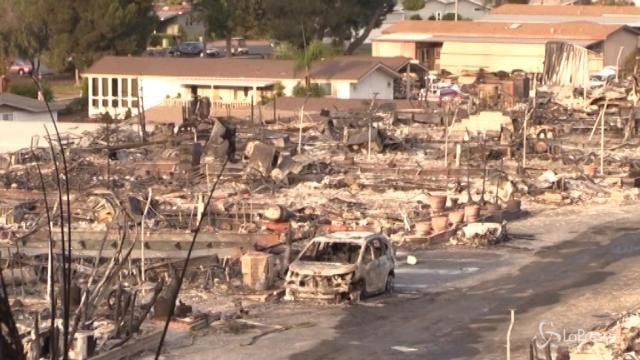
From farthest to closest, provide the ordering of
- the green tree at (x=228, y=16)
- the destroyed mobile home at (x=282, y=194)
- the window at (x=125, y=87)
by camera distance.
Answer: the green tree at (x=228, y=16) < the window at (x=125, y=87) < the destroyed mobile home at (x=282, y=194)

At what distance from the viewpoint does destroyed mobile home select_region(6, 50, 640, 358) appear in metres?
20.1

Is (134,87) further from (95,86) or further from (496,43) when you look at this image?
(496,43)

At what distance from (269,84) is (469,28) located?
836 inches

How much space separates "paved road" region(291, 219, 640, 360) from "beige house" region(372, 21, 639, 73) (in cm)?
4554

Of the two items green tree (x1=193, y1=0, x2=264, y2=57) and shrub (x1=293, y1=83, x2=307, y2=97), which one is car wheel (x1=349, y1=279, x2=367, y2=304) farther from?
green tree (x1=193, y1=0, x2=264, y2=57)

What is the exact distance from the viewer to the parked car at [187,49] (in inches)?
3371

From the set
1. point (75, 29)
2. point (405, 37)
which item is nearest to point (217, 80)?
point (75, 29)

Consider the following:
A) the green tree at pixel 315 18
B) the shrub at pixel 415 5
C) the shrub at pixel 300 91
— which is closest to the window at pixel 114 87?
the shrub at pixel 300 91

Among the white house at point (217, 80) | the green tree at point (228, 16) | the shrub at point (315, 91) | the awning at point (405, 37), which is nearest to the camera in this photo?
the shrub at point (315, 91)

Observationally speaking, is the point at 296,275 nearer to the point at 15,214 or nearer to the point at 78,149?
the point at 15,214

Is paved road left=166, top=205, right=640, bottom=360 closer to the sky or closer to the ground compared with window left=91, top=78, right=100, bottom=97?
closer to the ground

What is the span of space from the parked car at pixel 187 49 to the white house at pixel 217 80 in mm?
23008

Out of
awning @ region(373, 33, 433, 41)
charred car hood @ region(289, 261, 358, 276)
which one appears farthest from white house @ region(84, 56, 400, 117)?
charred car hood @ region(289, 261, 358, 276)

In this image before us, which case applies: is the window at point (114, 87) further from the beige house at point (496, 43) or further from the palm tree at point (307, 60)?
the beige house at point (496, 43)
